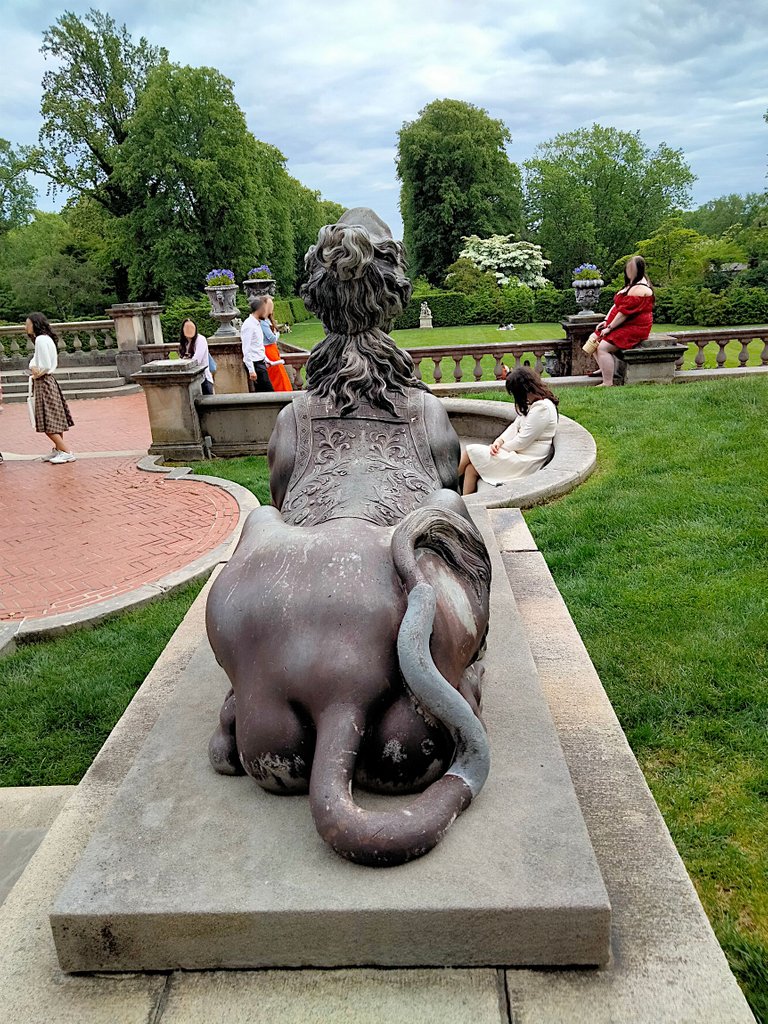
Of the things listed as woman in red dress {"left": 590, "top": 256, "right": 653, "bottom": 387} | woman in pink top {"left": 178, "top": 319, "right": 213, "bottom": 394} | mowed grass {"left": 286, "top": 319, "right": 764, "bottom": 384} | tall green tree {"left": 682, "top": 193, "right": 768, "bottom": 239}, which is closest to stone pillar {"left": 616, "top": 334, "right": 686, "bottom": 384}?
woman in red dress {"left": 590, "top": 256, "right": 653, "bottom": 387}

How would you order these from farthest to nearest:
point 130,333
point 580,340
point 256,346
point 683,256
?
point 683,256 < point 130,333 < point 580,340 < point 256,346

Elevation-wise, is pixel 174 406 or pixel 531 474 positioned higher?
pixel 174 406

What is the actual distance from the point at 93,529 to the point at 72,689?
11.2 feet

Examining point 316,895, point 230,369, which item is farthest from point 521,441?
point 230,369

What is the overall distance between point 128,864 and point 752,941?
1.86 meters

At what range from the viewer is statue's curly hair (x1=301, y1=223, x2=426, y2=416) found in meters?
2.73

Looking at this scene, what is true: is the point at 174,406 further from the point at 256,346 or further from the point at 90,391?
the point at 90,391

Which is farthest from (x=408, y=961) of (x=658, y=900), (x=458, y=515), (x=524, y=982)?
(x=458, y=515)

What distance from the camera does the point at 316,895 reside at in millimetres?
1623

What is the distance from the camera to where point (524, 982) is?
5.26ft

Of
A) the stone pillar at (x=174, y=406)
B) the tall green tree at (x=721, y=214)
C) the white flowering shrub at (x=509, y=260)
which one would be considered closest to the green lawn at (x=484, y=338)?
the white flowering shrub at (x=509, y=260)

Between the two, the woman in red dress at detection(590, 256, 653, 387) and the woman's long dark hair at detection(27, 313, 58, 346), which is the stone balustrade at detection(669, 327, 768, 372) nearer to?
the woman in red dress at detection(590, 256, 653, 387)

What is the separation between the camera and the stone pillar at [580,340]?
1425 cm

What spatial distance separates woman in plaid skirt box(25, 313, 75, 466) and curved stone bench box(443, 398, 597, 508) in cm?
538
